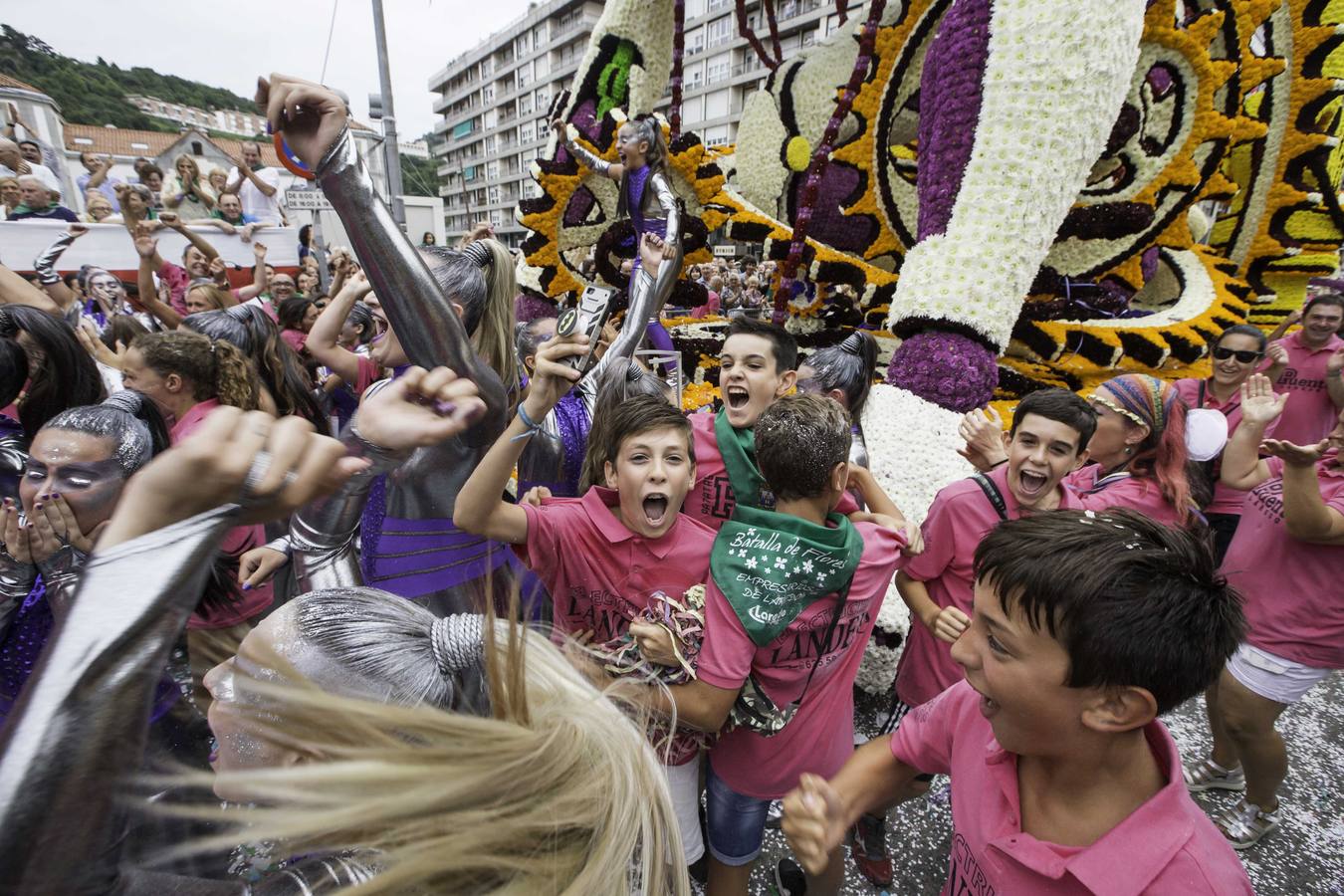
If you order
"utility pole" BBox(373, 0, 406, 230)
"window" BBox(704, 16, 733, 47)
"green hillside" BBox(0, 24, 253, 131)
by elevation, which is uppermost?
"window" BBox(704, 16, 733, 47)

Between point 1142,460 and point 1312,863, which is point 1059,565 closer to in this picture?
point 1142,460

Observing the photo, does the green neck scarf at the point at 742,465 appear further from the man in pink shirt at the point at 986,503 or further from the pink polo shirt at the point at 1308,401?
the pink polo shirt at the point at 1308,401

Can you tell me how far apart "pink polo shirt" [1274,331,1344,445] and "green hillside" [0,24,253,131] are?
82.9 feet

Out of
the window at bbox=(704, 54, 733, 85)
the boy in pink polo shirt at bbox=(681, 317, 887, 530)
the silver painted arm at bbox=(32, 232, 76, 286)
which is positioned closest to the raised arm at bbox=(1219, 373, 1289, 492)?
the boy in pink polo shirt at bbox=(681, 317, 887, 530)

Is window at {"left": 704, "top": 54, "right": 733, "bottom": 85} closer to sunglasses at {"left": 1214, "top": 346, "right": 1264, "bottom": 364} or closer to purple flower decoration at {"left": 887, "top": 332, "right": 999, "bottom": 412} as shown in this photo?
sunglasses at {"left": 1214, "top": 346, "right": 1264, "bottom": 364}

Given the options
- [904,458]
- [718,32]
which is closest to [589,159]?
[904,458]

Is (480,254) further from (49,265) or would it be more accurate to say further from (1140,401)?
(49,265)

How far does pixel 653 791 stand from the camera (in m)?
0.67

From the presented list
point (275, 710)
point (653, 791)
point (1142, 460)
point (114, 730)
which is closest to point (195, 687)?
point (275, 710)

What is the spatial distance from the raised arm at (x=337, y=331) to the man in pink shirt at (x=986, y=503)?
6.98 ft

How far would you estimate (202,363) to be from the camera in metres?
2.09

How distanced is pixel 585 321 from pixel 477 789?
1106 millimetres

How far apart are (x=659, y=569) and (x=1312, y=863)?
2.25 meters

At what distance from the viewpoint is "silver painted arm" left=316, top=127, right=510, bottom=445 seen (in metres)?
1.22
